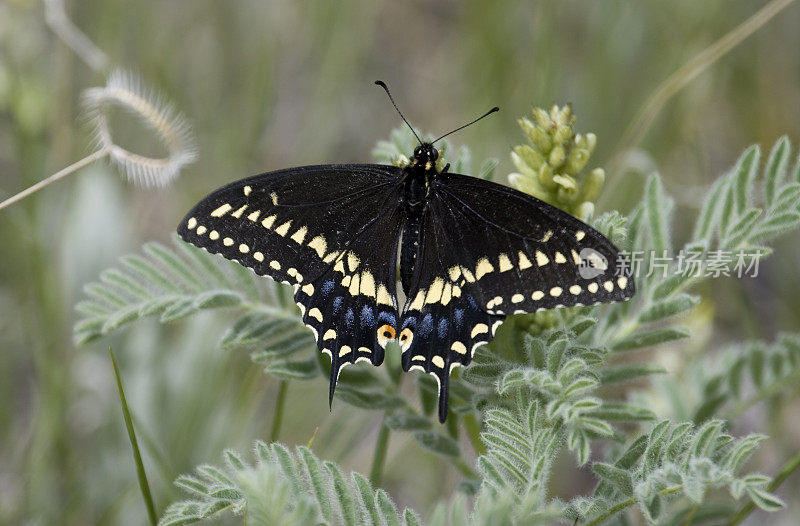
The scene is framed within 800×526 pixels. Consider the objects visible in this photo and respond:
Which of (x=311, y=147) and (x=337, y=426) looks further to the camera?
(x=311, y=147)

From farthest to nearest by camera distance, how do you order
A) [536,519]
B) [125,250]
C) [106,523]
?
[125,250]
[106,523]
[536,519]

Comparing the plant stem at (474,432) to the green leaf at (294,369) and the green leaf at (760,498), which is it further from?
the green leaf at (760,498)

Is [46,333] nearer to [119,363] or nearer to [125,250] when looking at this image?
[119,363]

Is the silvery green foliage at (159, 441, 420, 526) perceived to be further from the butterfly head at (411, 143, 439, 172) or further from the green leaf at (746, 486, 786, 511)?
the butterfly head at (411, 143, 439, 172)

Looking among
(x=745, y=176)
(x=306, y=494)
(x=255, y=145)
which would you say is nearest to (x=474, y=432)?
(x=306, y=494)

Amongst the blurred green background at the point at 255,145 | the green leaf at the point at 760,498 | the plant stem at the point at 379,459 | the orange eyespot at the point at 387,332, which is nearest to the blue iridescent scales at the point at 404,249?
the orange eyespot at the point at 387,332

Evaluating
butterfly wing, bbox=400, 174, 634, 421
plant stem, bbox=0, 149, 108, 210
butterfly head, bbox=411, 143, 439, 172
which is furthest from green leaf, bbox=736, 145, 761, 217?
plant stem, bbox=0, 149, 108, 210

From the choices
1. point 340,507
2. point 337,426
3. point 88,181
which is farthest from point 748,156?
point 88,181

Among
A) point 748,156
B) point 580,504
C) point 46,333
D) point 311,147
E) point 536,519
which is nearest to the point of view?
point 536,519
